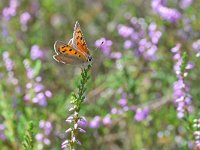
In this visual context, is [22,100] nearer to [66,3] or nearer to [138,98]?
[138,98]

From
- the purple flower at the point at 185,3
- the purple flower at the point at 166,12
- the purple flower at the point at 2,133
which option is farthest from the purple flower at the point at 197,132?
the purple flower at the point at 185,3

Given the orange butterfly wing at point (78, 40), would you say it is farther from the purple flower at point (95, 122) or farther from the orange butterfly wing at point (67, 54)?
the purple flower at point (95, 122)

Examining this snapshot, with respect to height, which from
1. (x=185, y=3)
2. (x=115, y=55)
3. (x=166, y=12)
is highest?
(x=185, y=3)

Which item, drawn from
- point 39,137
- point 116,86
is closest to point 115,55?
point 116,86

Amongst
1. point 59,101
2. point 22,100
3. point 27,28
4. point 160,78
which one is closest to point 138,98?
point 160,78

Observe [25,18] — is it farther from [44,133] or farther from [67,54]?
[67,54]

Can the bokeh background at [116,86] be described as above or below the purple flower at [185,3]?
below

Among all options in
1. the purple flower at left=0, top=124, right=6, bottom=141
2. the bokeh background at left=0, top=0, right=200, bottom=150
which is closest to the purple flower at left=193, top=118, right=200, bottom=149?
the bokeh background at left=0, top=0, right=200, bottom=150
